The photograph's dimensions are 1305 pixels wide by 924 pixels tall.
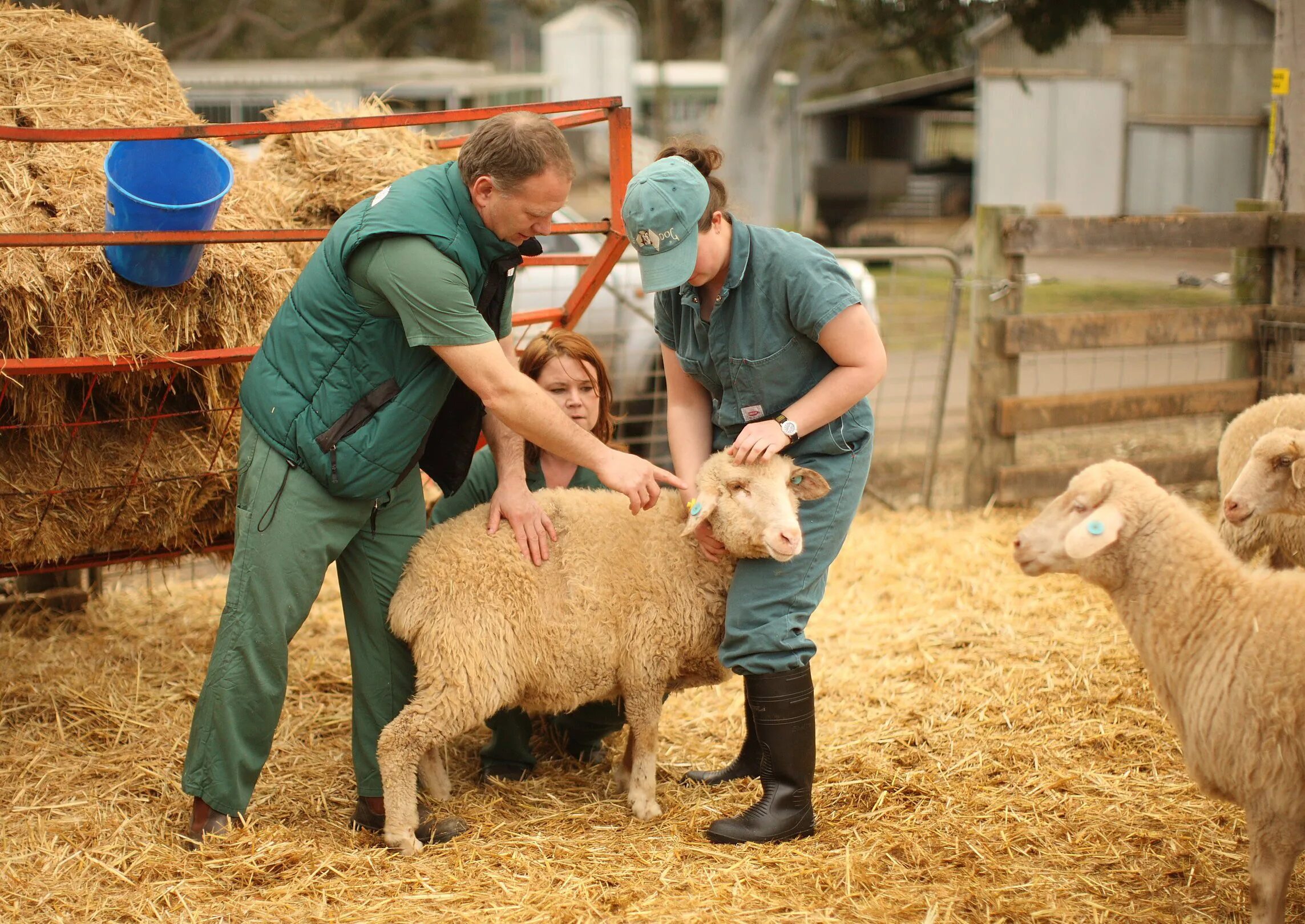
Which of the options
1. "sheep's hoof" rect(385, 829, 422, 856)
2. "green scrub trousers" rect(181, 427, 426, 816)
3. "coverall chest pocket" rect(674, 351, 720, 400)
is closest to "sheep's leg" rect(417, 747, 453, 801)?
"sheep's hoof" rect(385, 829, 422, 856)

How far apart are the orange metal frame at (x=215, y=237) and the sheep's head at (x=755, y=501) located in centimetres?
121

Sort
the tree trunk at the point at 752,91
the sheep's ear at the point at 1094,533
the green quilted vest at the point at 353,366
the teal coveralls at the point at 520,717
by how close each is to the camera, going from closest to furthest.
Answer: the sheep's ear at the point at 1094,533 → the green quilted vest at the point at 353,366 → the teal coveralls at the point at 520,717 → the tree trunk at the point at 752,91

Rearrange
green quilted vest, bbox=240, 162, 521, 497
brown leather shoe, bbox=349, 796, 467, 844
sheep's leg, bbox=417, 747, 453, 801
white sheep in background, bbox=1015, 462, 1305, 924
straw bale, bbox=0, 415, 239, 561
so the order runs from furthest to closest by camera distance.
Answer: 1. straw bale, bbox=0, 415, 239, 561
2. sheep's leg, bbox=417, 747, 453, 801
3. brown leather shoe, bbox=349, 796, 467, 844
4. green quilted vest, bbox=240, 162, 521, 497
5. white sheep in background, bbox=1015, 462, 1305, 924

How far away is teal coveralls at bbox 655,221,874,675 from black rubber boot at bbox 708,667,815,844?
7 centimetres

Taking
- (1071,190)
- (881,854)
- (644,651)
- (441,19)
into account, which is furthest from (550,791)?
(441,19)

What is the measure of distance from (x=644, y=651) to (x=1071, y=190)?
21928mm

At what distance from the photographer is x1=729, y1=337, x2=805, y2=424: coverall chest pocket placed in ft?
11.2

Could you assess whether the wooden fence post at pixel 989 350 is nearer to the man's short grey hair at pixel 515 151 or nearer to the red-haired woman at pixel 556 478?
the red-haired woman at pixel 556 478

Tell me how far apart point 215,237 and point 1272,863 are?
3.34 m

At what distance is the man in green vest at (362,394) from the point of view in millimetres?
3184

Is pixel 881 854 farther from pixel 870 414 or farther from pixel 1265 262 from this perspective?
pixel 1265 262

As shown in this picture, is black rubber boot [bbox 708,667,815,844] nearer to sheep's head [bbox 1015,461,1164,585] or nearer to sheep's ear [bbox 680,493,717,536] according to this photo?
sheep's ear [bbox 680,493,717,536]

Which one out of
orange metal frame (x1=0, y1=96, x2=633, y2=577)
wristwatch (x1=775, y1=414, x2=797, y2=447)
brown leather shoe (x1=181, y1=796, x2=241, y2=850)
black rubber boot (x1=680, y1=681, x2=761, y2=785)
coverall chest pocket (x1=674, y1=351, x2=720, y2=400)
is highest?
orange metal frame (x1=0, y1=96, x2=633, y2=577)

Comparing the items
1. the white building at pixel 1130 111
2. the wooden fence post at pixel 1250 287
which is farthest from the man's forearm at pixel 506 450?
the white building at pixel 1130 111
